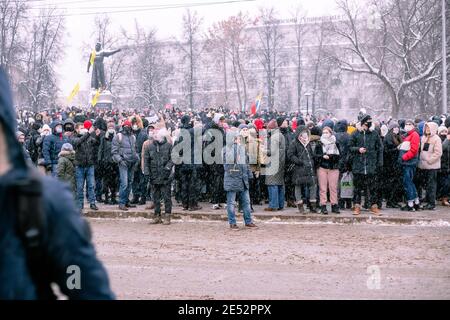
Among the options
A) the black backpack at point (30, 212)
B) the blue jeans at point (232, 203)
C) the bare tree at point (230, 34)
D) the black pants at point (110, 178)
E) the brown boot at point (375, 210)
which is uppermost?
the bare tree at point (230, 34)

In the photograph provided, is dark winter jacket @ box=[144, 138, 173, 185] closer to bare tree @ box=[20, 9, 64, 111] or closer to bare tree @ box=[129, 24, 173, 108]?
bare tree @ box=[20, 9, 64, 111]

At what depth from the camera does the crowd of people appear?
1356cm

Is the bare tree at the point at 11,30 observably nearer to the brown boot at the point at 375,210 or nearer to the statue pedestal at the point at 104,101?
the statue pedestal at the point at 104,101

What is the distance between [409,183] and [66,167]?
750cm

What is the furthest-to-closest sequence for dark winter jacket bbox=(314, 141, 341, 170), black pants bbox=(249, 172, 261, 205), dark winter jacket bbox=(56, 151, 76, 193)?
black pants bbox=(249, 172, 261, 205) < dark winter jacket bbox=(314, 141, 341, 170) < dark winter jacket bbox=(56, 151, 76, 193)

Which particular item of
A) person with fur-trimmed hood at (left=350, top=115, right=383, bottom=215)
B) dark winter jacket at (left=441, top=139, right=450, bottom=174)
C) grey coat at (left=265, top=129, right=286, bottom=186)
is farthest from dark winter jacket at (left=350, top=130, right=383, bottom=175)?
dark winter jacket at (left=441, top=139, right=450, bottom=174)

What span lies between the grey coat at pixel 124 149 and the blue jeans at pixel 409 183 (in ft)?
20.6

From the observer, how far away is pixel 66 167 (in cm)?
1330

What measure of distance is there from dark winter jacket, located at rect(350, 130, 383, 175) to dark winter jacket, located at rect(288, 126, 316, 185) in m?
0.92

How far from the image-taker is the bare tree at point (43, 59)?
A: 163 feet

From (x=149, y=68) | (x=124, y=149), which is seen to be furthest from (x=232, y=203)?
(x=149, y=68)

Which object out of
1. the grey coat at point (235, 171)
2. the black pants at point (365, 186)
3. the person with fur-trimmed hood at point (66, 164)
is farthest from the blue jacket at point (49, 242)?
the black pants at point (365, 186)
